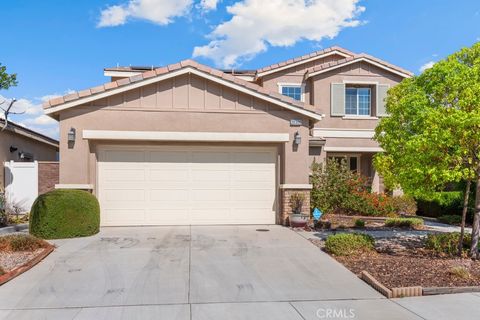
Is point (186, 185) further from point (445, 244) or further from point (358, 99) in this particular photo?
point (358, 99)

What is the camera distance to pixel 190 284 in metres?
6.24

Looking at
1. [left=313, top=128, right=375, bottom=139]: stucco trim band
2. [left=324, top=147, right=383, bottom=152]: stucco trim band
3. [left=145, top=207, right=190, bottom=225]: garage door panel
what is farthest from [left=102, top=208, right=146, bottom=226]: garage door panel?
[left=324, top=147, right=383, bottom=152]: stucco trim band

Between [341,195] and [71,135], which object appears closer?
[71,135]

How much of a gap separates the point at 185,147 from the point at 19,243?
5.20 metres

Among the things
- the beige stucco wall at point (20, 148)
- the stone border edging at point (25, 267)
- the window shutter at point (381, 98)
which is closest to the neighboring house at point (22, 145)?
the beige stucco wall at point (20, 148)

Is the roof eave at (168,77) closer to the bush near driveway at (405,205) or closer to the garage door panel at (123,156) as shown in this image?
the garage door panel at (123,156)

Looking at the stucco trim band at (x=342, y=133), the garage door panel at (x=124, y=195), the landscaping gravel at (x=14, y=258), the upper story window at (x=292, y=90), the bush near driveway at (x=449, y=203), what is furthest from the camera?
the upper story window at (x=292, y=90)

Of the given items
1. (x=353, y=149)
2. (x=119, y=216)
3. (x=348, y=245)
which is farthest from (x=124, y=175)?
(x=353, y=149)

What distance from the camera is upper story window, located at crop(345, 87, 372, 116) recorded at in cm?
1848

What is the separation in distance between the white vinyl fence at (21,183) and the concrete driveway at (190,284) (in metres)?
4.90

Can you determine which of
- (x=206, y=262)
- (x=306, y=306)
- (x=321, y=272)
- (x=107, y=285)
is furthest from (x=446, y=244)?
(x=107, y=285)

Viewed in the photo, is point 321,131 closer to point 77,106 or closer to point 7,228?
point 77,106

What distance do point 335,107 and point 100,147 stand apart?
1087 cm

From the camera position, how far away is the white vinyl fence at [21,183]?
13.1 meters
